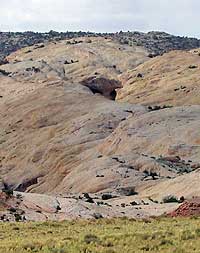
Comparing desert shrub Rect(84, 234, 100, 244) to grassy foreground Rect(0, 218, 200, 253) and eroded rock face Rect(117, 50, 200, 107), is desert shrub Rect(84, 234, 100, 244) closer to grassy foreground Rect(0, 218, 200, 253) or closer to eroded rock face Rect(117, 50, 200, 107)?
grassy foreground Rect(0, 218, 200, 253)

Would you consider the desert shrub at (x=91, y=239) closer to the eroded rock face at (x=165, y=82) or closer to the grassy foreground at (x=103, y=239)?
the grassy foreground at (x=103, y=239)

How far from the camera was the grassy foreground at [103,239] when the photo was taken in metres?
19.6

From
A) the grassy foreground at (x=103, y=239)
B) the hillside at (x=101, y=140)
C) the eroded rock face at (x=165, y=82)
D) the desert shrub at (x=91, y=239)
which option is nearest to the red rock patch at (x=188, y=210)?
the hillside at (x=101, y=140)

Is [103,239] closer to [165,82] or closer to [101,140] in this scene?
[101,140]

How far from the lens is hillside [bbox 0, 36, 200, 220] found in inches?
1721

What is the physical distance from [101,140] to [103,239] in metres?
51.2

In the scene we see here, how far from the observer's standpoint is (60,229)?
88.5 feet

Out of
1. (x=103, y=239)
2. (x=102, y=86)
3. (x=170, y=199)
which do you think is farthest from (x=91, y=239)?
(x=102, y=86)

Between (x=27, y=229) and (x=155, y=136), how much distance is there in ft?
Result: 132

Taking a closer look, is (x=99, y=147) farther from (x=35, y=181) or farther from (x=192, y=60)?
(x=192, y=60)

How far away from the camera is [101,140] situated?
72625 millimetres

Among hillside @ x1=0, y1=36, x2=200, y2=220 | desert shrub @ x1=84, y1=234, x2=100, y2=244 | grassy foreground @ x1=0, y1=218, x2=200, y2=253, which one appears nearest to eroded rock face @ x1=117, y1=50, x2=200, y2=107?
hillside @ x1=0, y1=36, x2=200, y2=220

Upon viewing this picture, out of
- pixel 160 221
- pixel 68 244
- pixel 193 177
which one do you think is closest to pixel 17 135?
pixel 193 177

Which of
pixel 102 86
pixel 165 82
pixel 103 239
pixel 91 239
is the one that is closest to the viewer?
pixel 91 239
